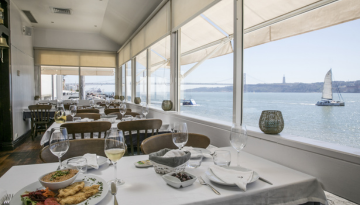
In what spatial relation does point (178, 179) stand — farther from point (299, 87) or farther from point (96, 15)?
point (96, 15)

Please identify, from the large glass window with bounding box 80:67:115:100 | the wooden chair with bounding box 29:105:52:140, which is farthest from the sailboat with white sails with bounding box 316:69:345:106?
the large glass window with bounding box 80:67:115:100

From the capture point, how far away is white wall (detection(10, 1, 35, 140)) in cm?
513

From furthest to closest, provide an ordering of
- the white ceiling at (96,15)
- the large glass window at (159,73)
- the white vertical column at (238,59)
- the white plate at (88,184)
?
the white ceiling at (96,15), the large glass window at (159,73), the white vertical column at (238,59), the white plate at (88,184)

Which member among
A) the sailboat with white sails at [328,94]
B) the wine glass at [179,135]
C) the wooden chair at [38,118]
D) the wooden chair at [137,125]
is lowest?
the wooden chair at [38,118]

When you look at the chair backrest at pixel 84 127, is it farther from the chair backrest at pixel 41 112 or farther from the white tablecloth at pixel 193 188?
the chair backrest at pixel 41 112

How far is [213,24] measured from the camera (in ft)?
11.1

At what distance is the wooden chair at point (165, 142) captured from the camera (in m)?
1.72

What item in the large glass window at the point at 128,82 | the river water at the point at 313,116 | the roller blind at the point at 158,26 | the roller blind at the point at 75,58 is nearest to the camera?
the river water at the point at 313,116

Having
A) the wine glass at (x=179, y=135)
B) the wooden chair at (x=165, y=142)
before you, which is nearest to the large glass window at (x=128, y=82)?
the wooden chair at (x=165, y=142)

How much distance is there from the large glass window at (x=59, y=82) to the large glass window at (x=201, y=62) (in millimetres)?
6558

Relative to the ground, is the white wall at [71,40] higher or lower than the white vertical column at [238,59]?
higher

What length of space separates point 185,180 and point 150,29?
462 centimetres

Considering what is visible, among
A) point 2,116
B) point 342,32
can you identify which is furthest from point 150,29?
point 342,32

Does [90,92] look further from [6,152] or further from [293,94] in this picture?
[293,94]
